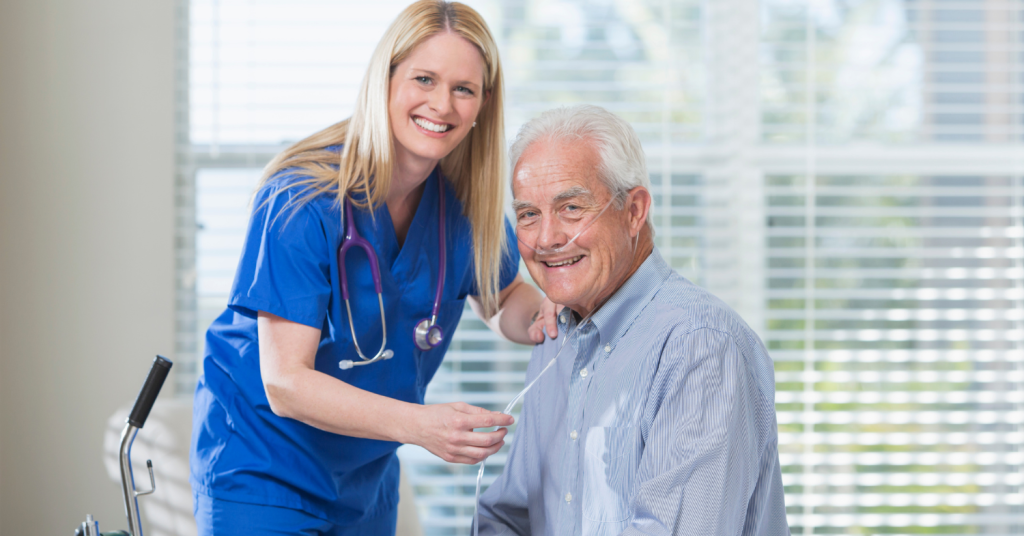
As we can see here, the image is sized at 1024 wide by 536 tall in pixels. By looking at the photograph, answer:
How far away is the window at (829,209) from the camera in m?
2.29

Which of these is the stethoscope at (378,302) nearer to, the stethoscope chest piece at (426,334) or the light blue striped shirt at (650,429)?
the stethoscope chest piece at (426,334)

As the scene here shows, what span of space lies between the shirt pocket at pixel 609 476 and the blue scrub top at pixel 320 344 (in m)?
0.46

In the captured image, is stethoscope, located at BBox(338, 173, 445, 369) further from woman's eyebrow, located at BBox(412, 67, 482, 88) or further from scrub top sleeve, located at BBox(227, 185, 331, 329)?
woman's eyebrow, located at BBox(412, 67, 482, 88)

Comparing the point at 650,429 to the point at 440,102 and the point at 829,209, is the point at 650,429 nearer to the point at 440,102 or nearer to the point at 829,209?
the point at 440,102

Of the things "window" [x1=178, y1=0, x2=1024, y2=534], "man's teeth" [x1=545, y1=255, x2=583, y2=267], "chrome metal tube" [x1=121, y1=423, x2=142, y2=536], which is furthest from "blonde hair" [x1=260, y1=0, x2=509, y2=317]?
"window" [x1=178, y1=0, x2=1024, y2=534]

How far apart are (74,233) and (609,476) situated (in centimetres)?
191

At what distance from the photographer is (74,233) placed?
219 centimetres

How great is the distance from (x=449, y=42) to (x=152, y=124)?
137cm

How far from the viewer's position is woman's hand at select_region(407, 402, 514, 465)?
3.33 ft

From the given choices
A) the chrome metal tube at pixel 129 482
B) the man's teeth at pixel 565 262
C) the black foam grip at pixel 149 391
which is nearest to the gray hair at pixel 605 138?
the man's teeth at pixel 565 262

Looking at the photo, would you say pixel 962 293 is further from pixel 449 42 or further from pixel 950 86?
pixel 449 42

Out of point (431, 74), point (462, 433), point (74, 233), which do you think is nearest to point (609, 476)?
point (462, 433)

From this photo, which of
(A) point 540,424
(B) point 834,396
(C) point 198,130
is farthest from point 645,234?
(C) point 198,130

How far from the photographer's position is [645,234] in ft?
3.94
